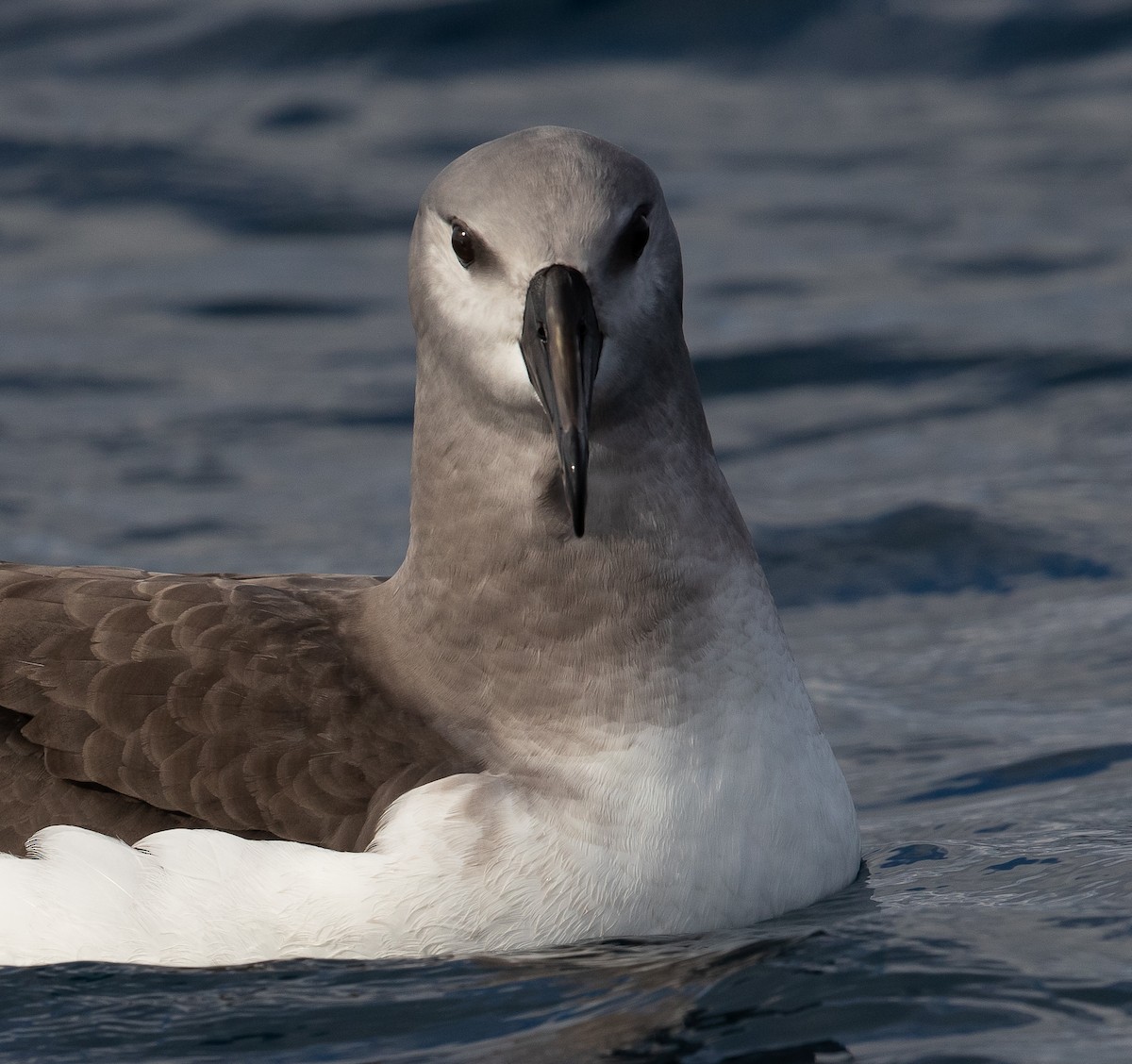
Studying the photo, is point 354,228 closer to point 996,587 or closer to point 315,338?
point 315,338

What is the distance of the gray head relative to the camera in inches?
195

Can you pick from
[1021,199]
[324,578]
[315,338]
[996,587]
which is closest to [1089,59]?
[1021,199]

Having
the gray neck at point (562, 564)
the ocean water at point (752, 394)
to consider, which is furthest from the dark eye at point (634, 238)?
the ocean water at point (752, 394)

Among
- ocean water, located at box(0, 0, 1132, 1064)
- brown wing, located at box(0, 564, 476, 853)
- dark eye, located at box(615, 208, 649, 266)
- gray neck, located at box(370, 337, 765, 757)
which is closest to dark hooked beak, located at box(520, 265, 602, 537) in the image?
dark eye, located at box(615, 208, 649, 266)

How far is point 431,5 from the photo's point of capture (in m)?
17.0

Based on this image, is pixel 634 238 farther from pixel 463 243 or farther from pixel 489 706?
pixel 489 706

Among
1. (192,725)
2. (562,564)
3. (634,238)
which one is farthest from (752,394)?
(192,725)

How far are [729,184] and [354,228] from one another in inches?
107

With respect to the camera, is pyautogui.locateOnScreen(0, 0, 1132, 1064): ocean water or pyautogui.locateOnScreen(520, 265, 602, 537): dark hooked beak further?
pyautogui.locateOnScreen(0, 0, 1132, 1064): ocean water

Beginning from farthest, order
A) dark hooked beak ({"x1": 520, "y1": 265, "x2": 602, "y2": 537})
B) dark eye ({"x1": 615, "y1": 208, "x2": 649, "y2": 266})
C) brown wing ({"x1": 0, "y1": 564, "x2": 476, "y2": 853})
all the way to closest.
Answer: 1. brown wing ({"x1": 0, "y1": 564, "x2": 476, "y2": 853})
2. dark eye ({"x1": 615, "y1": 208, "x2": 649, "y2": 266})
3. dark hooked beak ({"x1": 520, "y1": 265, "x2": 602, "y2": 537})

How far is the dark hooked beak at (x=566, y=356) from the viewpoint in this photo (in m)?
4.88

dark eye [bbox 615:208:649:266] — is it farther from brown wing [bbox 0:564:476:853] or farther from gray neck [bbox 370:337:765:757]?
brown wing [bbox 0:564:476:853]

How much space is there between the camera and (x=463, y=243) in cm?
522

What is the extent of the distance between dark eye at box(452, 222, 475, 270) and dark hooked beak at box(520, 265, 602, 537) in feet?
0.86
